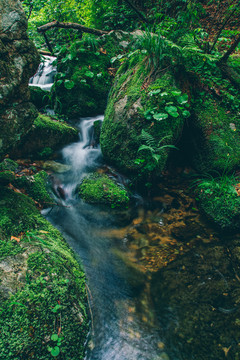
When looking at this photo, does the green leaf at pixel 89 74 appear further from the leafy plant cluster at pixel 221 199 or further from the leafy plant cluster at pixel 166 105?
the leafy plant cluster at pixel 221 199

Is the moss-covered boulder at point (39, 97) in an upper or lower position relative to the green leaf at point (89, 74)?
lower

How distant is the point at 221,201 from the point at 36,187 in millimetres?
3456

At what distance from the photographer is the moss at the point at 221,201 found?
362 centimetres

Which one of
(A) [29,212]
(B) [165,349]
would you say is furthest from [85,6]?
(B) [165,349]

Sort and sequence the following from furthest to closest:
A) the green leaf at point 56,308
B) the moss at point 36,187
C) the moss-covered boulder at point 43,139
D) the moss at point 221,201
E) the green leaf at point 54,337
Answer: the moss-covered boulder at point 43,139 → the moss at point 36,187 → the moss at point 221,201 → the green leaf at point 56,308 → the green leaf at point 54,337

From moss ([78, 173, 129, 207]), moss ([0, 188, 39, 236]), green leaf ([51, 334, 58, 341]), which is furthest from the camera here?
moss ([78, 173, 129, 207])

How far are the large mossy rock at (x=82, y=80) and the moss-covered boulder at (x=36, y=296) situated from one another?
463 centimetres

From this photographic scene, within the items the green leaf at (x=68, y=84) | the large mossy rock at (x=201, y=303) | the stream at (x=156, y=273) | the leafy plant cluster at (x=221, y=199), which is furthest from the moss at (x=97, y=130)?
the large mossy rock at (x=201, y=303)

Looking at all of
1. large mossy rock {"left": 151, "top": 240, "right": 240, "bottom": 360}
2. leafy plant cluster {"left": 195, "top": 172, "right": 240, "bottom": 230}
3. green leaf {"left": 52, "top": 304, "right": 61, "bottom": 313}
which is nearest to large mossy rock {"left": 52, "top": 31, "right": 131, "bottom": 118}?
leafy plant cluster {"left": 195, "top": 172, "right": 240, "bottom": 230}

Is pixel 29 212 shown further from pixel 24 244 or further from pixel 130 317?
pixel 130 317

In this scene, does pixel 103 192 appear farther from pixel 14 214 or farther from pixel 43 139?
pixel 43 139

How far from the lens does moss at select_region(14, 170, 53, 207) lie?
12.5ft

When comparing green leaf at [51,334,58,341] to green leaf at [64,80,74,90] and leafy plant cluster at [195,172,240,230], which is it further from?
green leaf at [64,80,74,90]

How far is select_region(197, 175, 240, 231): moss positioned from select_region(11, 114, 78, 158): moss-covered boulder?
360cm
